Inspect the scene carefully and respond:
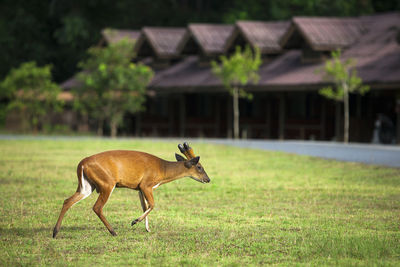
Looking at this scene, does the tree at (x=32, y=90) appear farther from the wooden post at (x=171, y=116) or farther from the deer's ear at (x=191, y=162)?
the deer's ear at (x=191, y=162)

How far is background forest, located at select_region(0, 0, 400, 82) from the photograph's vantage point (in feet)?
215

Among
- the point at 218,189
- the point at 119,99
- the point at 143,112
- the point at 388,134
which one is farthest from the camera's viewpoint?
the point at 143,112

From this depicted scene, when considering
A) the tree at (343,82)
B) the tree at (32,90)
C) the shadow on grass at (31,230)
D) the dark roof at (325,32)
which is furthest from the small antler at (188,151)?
the tree at (32,90)

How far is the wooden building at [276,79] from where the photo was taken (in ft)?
130

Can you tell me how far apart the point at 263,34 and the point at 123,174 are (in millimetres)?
36119

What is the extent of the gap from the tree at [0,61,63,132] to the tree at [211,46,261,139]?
14.4 m

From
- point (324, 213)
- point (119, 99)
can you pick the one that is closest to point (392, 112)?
point (119, 99)

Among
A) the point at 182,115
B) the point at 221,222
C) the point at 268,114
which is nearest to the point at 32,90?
the point at 182,115

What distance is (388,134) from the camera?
126 ft

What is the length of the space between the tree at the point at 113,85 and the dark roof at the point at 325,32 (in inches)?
366

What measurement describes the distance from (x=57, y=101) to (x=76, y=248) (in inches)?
1759

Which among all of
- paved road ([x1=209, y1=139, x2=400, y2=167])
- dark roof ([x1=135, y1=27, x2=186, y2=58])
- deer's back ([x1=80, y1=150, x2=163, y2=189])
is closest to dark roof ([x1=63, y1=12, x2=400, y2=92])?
dark roof ([x1=135, y1=27, x2=186, y2=58])

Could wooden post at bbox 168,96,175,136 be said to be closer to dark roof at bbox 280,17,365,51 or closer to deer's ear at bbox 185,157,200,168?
dark roof at bbox 280,17,365,51

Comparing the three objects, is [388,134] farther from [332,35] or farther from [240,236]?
[240,236]
